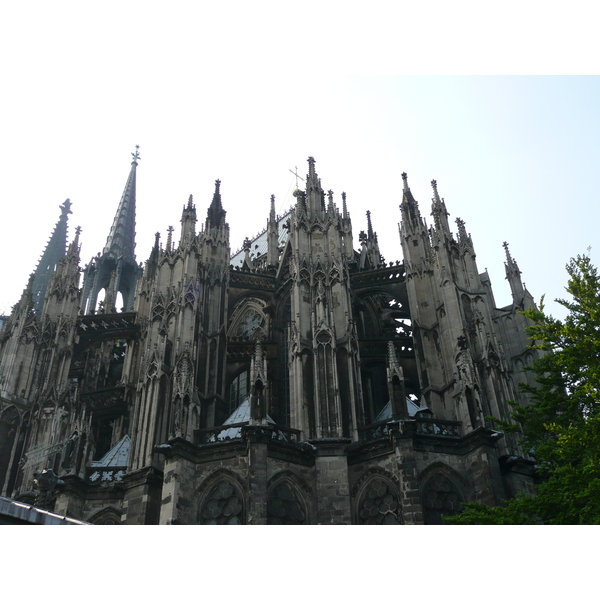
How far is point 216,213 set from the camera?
1567 inches

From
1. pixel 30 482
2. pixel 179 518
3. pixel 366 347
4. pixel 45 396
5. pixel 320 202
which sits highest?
pixel 320 202

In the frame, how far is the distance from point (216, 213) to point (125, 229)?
1243 inches

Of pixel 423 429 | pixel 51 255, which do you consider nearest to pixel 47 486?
pixel 423 429

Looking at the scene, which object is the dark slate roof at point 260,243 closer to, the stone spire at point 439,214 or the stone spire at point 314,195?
the stone spire at point 314,195

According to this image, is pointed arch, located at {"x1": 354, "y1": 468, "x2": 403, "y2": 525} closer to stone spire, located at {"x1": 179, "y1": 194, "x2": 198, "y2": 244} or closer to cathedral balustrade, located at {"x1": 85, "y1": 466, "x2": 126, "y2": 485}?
cathedral balustrade, located at {"x1": 85, "y1": 466, "x2": 126, "y2": 485}

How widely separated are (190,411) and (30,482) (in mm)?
8843

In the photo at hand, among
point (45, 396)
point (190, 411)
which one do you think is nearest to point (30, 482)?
point (45, 396)

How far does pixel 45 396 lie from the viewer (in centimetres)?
3338

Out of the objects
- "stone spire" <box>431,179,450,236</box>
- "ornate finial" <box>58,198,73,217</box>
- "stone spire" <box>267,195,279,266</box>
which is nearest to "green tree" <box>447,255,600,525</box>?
"stone spire" <box>431,179,450,236</box>

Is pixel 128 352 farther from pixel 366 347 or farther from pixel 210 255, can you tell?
pixel 366 347

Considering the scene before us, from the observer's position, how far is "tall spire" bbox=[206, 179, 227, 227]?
39.0 m

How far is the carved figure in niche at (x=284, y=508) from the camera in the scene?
82.4 feet

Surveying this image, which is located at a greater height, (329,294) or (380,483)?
(329,294)

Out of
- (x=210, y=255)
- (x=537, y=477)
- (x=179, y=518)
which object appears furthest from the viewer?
(x=210, y=255)
